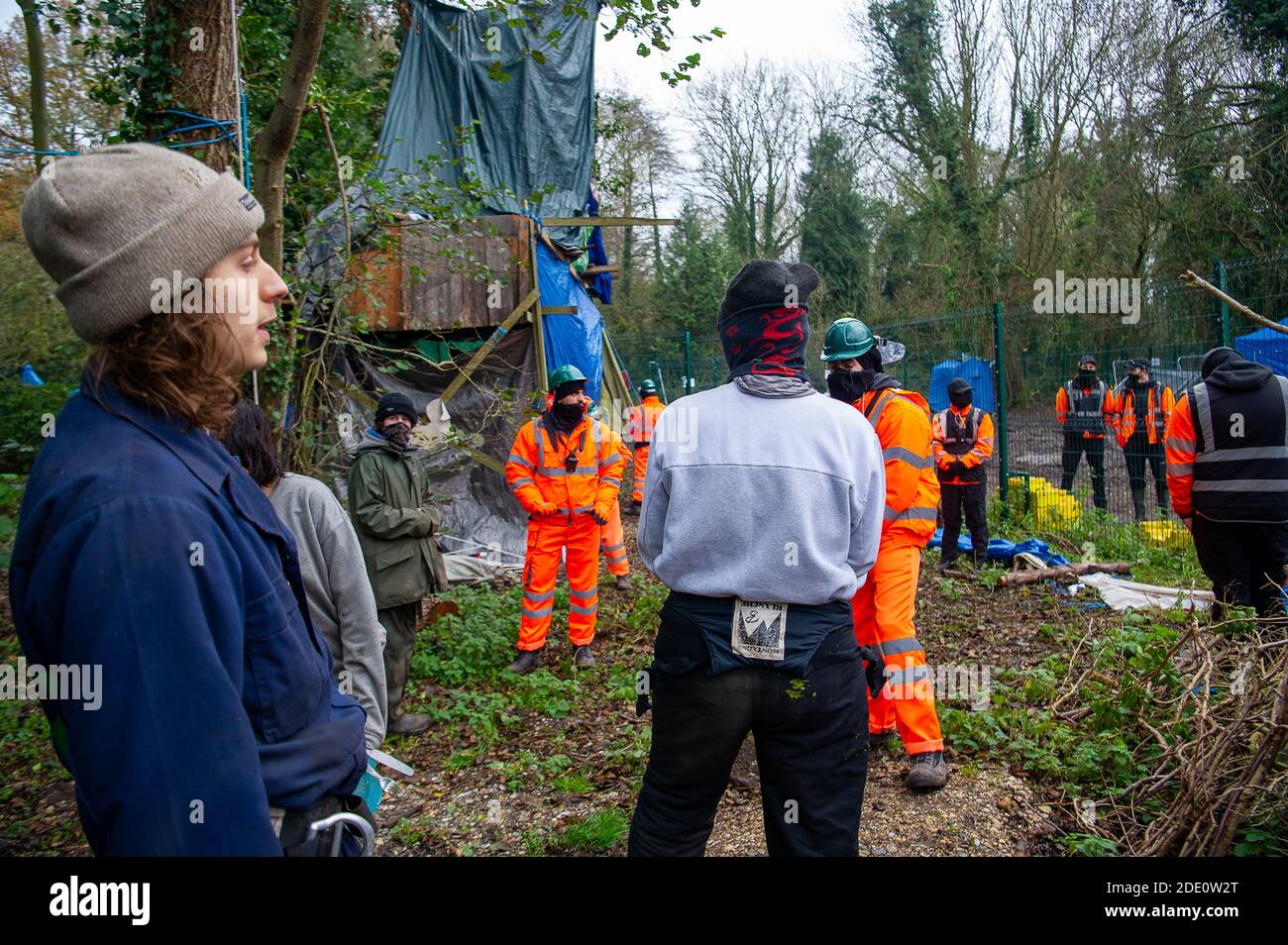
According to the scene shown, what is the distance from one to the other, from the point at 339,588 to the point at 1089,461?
10.0 meters

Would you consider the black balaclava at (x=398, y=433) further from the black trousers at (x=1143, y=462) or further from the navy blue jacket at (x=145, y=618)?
the black trousers at (x=1143, y=462)

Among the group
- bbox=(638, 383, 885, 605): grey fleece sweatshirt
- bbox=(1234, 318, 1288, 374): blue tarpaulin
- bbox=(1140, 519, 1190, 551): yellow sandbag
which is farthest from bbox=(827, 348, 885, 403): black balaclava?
bbox=(1234, 318, 1288, 374): blue tarpaulin

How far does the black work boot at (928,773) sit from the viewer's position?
398 centimetres

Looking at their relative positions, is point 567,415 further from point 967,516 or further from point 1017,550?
point 1017,550

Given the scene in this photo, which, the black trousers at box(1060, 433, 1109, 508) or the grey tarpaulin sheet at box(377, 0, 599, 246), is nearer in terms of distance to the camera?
the black trousers at box(1060, 433, 1109, 508)

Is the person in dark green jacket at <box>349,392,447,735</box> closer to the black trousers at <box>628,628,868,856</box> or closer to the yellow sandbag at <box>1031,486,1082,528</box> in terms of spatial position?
the black trousers at <box>628,628,868,856</box>

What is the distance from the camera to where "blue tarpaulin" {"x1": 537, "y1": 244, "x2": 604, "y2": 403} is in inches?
405

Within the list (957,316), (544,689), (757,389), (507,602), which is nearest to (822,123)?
(957,316)

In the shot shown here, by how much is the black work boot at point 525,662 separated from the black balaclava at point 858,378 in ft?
10.3

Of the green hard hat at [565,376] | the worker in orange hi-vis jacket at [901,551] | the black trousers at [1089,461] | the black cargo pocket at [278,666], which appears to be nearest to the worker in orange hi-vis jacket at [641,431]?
the green hard hat at [565,376]

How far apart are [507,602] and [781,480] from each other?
228 inches

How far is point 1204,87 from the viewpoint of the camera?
51.0 feet

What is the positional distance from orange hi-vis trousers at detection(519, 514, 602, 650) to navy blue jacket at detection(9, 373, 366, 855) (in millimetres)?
4993
